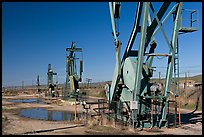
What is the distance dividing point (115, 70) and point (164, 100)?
7.60 feet

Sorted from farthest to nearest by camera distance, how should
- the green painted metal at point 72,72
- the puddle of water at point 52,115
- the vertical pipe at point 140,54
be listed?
the green painted metal at point 72,72
the puddle of water at point 52,115
the vertical pipe at point 140,54

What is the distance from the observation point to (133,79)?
Result: 950 cm

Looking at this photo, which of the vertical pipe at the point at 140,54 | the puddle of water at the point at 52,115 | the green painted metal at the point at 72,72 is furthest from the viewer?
the green painted metal at the point at 72,72

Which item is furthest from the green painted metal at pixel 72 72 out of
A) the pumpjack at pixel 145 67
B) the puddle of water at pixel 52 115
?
the pumpjack at pixel 145 67

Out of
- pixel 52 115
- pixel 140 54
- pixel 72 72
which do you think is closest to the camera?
pixel 140 54

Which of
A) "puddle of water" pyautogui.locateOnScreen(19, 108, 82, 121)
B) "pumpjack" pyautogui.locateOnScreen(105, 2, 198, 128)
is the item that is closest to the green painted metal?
"puddle of water" pyautogui.locateOnScreen(19, 108, 82, 121)

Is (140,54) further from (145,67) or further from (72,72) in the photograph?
(72,72)

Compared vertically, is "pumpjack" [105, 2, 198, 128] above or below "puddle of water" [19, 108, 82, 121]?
above

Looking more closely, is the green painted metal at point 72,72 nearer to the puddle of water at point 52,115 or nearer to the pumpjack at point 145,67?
the puddle of water at point 52,115

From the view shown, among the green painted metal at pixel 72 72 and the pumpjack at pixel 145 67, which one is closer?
the pumpjack at pixel 145 67

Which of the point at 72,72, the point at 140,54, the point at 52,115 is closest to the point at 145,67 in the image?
the point at 140,54

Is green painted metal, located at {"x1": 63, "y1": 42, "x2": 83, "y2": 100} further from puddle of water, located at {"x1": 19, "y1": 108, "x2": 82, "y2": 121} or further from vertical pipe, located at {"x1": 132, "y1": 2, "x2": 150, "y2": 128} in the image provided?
vertical pipe, located at {"x1": 132, "y1": 2, "x2": 150, "y2": 128}

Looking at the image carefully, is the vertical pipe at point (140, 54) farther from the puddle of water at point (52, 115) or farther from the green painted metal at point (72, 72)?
the green painted metal at point (72, 72)

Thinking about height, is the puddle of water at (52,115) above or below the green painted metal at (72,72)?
below
